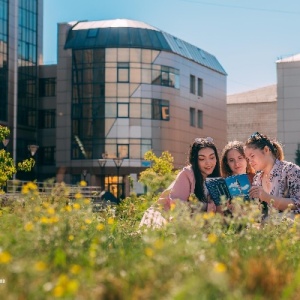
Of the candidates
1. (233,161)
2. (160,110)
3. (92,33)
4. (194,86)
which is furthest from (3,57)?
(233,161)

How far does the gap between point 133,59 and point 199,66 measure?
10299 millimetres

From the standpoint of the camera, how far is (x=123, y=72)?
6712 centimetres

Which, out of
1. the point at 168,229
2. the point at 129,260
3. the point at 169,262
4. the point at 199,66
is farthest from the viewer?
the point at 199,66

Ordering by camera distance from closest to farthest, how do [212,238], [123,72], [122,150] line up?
[212,238] < [122,150] < [123,72]

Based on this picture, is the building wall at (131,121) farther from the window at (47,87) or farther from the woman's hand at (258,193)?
the woman's hand at (258,193)

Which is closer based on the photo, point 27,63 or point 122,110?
point 122,110

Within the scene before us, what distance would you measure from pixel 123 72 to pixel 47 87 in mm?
8133

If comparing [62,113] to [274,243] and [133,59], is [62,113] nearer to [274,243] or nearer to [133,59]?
[133,59]

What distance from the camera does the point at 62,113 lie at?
2717 inches

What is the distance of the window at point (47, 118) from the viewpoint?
7112cm

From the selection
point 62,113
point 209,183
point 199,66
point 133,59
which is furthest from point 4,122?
point 209,183

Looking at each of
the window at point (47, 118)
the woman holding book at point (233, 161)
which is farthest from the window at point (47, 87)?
the woman holding book at point (233, 161)

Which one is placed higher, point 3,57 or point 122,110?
point 3,57

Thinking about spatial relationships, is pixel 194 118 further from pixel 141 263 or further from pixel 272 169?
pixel 141 263
